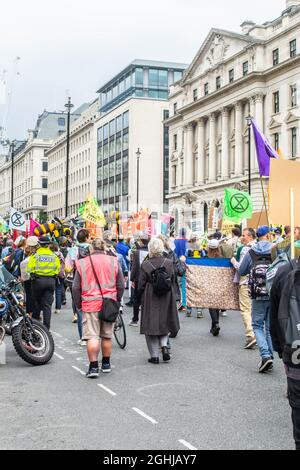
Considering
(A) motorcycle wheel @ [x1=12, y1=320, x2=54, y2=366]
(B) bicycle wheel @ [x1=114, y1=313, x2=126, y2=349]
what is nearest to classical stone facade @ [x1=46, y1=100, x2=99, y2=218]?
(B) bicycle wheel @ [x1=114, y1=313, x2=126, y2=349]

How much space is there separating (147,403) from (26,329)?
2.72 meters

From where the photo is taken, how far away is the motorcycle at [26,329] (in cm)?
884

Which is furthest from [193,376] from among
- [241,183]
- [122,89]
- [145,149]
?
[122,89]

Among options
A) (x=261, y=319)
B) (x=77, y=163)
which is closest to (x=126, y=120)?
(x=77, y=163)

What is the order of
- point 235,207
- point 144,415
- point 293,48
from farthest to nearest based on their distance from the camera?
point 293,48 < point 235,207 < point 144,415

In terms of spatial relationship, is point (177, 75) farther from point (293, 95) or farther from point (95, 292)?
point (95, 292)

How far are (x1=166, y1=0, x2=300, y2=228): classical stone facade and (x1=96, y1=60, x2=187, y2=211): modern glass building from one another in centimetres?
1047

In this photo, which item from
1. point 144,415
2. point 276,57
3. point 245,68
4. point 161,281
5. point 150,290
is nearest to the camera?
point 144,415

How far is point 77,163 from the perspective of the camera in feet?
376

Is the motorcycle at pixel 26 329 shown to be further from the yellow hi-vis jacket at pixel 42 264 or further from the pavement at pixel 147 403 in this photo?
the yellow hi-vis jacket at pixel 42 264

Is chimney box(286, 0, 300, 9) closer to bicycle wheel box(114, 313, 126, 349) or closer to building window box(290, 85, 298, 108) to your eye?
building window box(290, 85, 298, 108)

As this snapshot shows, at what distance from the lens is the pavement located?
548 cm
